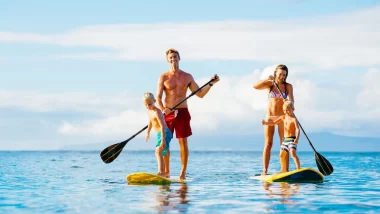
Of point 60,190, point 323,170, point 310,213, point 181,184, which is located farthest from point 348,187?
point 60,190

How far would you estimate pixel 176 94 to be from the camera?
494 inches

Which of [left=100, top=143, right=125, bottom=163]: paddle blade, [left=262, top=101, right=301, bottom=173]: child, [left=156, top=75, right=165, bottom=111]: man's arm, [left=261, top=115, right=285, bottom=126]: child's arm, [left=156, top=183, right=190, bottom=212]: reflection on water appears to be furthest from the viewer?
[left=100, top=143, right=125, bottom=163]: paddle blade

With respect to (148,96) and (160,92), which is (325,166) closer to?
(160,92)

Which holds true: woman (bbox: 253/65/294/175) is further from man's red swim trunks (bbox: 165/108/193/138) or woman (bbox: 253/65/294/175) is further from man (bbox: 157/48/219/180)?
man's red swim trunks (bbox: 165/108/193/138)

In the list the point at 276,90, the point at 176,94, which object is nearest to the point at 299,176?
the point at 276,90

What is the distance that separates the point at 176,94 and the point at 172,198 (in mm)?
3206

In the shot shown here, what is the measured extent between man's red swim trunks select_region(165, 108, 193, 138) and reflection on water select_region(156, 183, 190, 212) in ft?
3.31

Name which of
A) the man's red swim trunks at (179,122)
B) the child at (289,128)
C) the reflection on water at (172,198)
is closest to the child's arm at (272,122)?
the child at (289,128)

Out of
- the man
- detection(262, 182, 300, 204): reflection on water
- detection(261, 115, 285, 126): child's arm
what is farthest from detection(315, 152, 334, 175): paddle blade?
the man

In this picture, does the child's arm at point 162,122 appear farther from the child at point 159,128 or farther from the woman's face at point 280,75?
the woman's face at point 280,75

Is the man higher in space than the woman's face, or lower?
lower

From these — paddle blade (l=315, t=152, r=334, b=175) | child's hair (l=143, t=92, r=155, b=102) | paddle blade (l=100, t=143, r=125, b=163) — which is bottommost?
paddle blade (l=315, t=152, r=334, b=175)

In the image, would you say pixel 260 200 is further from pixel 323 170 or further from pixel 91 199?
pixel 323 170

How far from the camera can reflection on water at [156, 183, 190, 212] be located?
8.63 metres
